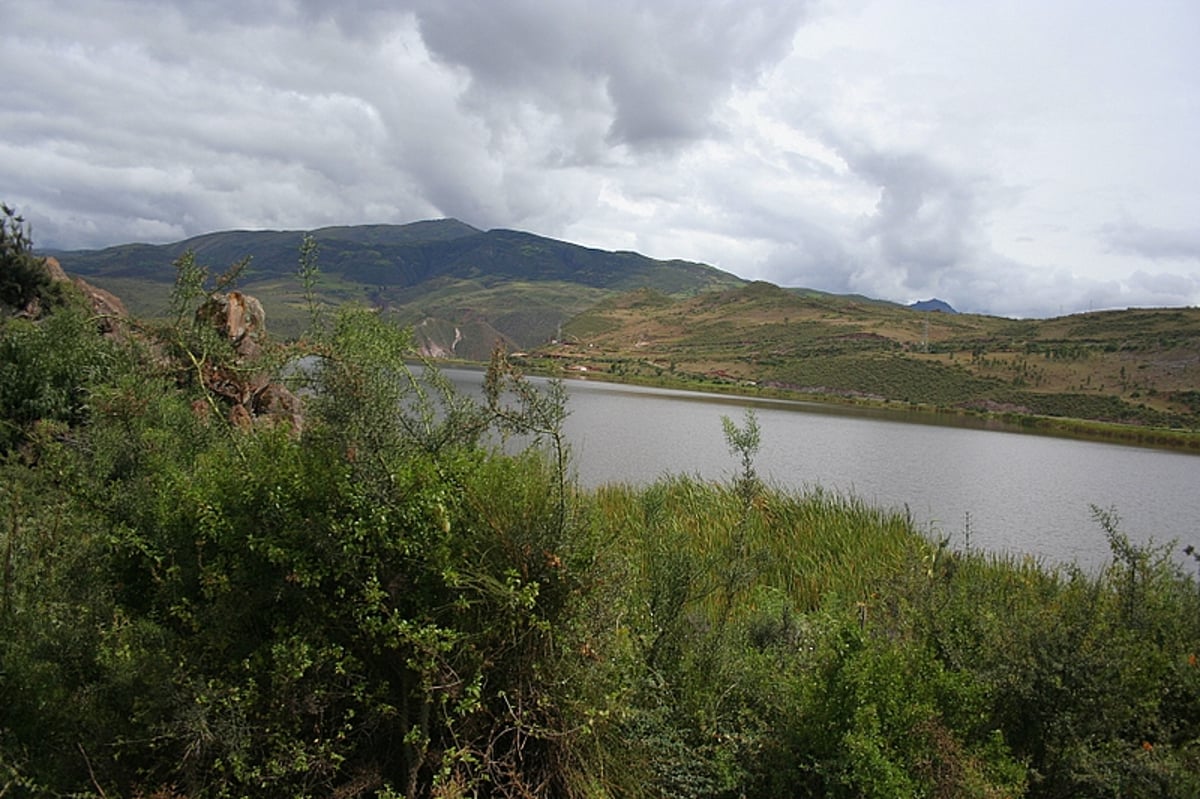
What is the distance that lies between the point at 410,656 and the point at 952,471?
27.4 m

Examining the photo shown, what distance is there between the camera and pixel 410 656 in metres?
2.87

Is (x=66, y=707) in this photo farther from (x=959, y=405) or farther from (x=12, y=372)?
(x=959, y=405)

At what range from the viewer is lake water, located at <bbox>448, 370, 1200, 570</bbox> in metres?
17.8

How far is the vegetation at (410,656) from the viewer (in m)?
2.78

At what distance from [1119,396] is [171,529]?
76.5m

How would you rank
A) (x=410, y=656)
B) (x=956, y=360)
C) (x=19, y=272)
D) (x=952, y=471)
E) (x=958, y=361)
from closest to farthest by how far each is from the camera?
(x=410, y=656) < (x=19, y=272) < (x=952, y=471) < (x=958, y=361) < (x=956, y=360)

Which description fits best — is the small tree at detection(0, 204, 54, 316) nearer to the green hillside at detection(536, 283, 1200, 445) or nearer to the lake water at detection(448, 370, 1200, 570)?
the lake water at detection(448, 370, 1200, 570)

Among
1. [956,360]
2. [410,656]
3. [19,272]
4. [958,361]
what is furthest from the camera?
[956,360]

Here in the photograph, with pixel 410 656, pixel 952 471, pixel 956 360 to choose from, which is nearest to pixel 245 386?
pixel 410 656

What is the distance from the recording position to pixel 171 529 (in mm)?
3061

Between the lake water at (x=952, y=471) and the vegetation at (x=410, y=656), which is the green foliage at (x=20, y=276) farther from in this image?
the vegetation at (x=410, y=656)

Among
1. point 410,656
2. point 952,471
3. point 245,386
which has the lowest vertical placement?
point 952,471

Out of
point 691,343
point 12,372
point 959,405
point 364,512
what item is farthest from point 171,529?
point 691,343

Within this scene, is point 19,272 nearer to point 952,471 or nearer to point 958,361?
point 952,471
